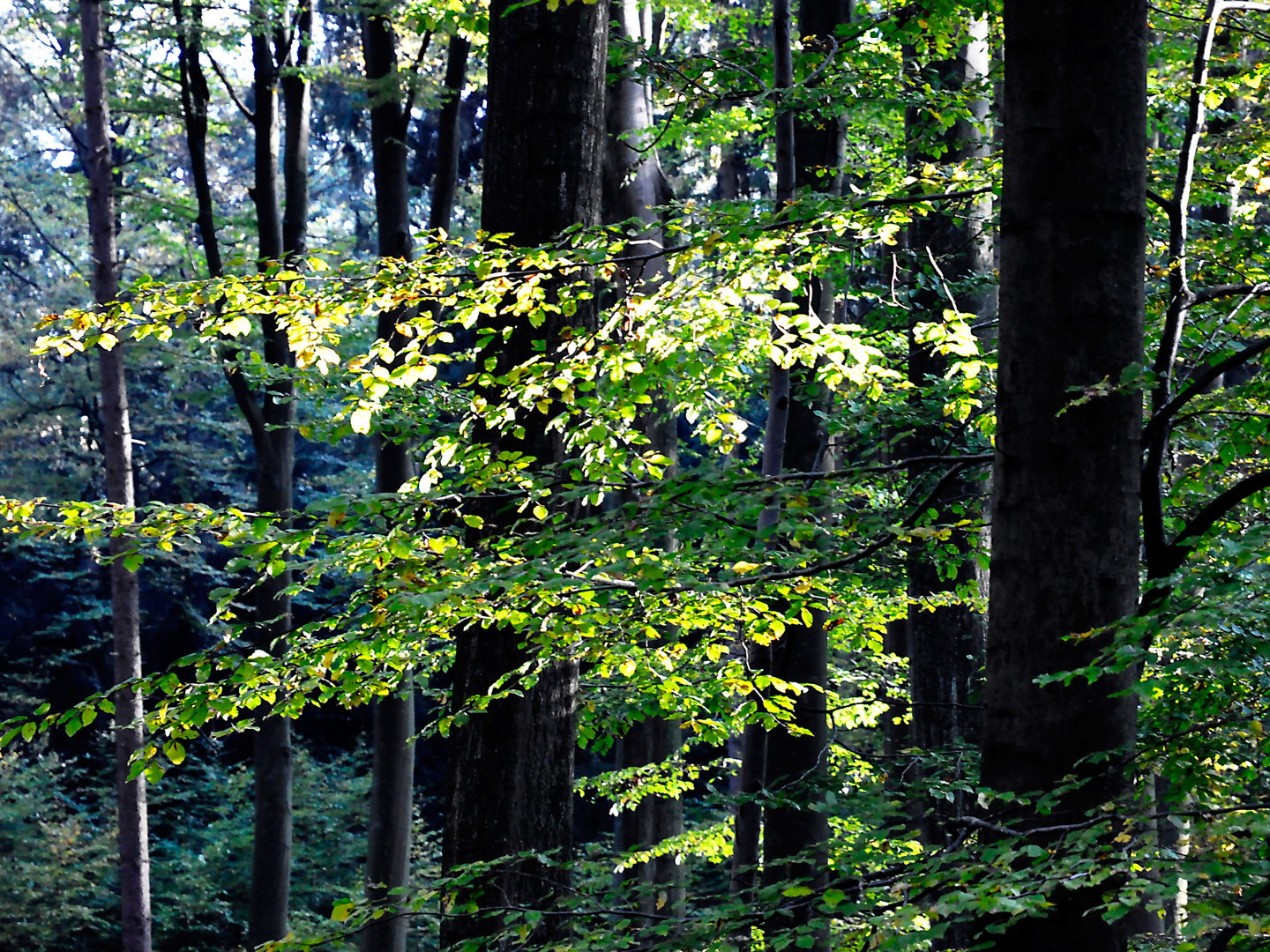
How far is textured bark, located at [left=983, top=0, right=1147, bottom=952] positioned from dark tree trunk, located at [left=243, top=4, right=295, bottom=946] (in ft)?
32.1

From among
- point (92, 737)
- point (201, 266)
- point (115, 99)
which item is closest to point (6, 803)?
point (92, 737)

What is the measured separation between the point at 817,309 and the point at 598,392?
2116mm

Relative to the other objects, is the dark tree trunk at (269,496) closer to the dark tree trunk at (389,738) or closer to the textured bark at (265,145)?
the textured bark at (265,145)

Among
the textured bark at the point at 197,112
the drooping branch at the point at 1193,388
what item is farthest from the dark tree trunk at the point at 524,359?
the textured bark at the point at 197,112

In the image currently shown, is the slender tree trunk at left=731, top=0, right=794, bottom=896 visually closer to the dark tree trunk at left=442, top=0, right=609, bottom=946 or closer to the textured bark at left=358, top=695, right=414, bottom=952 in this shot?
the dark tree trunk at left=442, top=0, right=609, bottom=946

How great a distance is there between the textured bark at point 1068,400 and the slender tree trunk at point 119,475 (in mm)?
9489

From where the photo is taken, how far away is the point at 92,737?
19344mm

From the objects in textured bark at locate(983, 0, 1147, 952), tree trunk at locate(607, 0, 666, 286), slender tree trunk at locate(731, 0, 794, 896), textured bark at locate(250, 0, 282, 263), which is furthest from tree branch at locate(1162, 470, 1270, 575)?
textured bark at locate(250, 0, 282, 263)

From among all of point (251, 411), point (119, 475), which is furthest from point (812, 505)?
point (251, 411)

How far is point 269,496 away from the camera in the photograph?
39.7ft

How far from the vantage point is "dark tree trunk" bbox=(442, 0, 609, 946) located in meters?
4.66

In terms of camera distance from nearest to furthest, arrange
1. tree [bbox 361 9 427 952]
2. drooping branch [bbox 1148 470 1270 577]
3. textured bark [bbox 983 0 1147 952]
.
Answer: drooping branch [bbox 1148 470 1270 577] < textured bark [bbox 983 0 1147 952] < tree [bbox 361 9 427 952]

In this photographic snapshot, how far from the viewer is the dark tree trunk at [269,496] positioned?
38.4 ft

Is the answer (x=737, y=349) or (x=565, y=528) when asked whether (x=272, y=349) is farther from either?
(x=565, y=528)
